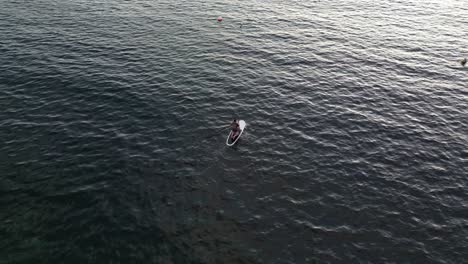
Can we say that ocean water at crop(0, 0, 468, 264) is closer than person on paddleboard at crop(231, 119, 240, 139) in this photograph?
Yes

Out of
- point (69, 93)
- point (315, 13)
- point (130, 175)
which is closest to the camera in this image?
point (130, 175)

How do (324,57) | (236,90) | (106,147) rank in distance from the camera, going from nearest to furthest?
(106,147) < (236,90) < (324,57)

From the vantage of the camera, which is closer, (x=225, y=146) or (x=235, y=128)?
(x=225, y=146)

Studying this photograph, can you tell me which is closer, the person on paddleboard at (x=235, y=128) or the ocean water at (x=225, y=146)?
the ocean water at (x=225, y=146)

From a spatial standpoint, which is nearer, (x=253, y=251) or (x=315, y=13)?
(x=253, y=251)

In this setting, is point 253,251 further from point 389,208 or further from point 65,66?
point 65,66

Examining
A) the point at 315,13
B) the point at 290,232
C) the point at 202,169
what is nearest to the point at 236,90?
the point at 202,169

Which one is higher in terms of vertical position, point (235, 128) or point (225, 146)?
point (235, 128)

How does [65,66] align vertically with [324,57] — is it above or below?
below
